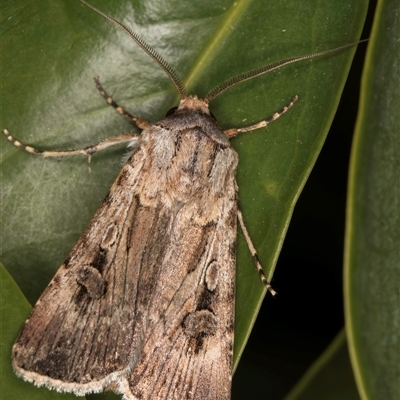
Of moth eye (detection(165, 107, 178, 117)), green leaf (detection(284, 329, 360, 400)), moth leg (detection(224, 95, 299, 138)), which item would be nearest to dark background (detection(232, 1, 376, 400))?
green leaf (detection(284, 329, 360, 400))

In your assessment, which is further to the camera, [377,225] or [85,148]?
[85,148]

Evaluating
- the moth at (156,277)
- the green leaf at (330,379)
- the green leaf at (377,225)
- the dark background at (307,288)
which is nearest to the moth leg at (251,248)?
the moth at (156,277)

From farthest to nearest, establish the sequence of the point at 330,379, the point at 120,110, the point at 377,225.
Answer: the point at 330,379, the point at 120,110, the point at 377,225

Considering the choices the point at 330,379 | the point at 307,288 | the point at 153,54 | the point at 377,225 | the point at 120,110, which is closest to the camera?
the point at 377,225

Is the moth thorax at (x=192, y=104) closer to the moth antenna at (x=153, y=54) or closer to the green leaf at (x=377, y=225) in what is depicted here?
the moth antenna at (x=153, y=54)

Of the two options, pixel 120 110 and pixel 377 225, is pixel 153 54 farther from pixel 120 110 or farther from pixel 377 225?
pixel 377 225

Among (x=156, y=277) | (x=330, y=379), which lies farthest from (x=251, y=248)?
(x=330, y=379)
